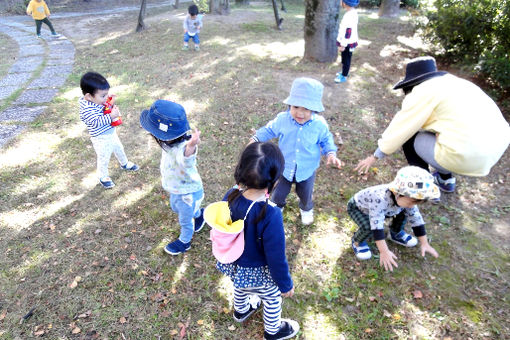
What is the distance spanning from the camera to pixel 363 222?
116 inches

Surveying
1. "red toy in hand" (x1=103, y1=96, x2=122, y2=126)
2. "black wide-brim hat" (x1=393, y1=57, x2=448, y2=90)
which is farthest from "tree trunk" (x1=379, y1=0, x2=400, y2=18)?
"red toy in hand" (x1=103, y1=96, x2=122, y2=126)

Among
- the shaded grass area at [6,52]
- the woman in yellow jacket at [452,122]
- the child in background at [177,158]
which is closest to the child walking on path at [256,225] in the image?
the child in background at [177,158]

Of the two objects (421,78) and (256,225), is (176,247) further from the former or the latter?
(421,78)

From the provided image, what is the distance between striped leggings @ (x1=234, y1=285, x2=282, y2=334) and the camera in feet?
7.11

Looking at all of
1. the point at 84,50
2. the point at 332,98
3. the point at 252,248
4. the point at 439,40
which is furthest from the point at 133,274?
the point at 84,50

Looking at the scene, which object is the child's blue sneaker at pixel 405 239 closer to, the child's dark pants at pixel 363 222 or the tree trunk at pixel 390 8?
the child's dark pants at pixel 363 222

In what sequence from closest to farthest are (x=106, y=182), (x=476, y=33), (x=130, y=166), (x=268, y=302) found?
(x=268, y=302) < (x=106, y=182) < (x=130, y=166) < (x=476, y=33)

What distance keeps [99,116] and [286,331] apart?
2.91 meters

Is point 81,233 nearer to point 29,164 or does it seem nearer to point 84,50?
point 29,164

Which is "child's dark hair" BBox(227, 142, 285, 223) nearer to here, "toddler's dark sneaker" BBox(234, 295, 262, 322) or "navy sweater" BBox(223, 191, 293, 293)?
"navy sweater" BBox(223, 191, 293, 293)

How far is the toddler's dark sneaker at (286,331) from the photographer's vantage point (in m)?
2.46

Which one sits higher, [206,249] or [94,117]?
[94,117]

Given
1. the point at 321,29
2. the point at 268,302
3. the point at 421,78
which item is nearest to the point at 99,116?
the point at 268,302

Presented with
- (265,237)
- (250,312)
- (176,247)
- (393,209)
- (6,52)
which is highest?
(265,237)
